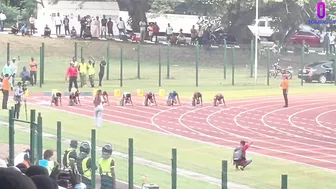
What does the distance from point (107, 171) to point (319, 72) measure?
38835 millimetres

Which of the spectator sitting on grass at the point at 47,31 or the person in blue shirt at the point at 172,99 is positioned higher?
the spectator sitting on grass at the point at 47,31

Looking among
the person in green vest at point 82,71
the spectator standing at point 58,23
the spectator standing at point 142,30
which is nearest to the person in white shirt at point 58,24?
the spectator standing at point 58,23

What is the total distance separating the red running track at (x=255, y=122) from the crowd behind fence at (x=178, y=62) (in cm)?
960

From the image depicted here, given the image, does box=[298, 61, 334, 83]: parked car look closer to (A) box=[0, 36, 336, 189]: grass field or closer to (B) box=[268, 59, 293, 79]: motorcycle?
(A) box=[0, 36, 336, 189]: grass field

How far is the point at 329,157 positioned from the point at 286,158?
1.42 metres


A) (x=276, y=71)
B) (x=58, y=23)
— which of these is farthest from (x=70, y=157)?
(x=58, y=23)

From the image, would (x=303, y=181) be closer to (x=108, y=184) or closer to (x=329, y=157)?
(x=329, y=157)

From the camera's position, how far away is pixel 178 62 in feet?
189

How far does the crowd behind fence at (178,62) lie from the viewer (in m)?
51.2

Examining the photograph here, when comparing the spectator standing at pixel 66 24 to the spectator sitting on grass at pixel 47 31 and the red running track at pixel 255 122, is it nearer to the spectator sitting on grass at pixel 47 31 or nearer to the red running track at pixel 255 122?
the spectator sitting on grass at pixel 47 31

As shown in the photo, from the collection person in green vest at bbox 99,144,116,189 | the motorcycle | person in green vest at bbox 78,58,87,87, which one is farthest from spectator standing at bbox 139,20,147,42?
person in green vest at bbox 99,144,116,189

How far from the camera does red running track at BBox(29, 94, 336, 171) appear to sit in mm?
26891

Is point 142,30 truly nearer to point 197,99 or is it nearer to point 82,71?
point 82,71

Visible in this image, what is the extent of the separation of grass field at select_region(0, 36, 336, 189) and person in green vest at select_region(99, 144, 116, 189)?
0.95m
